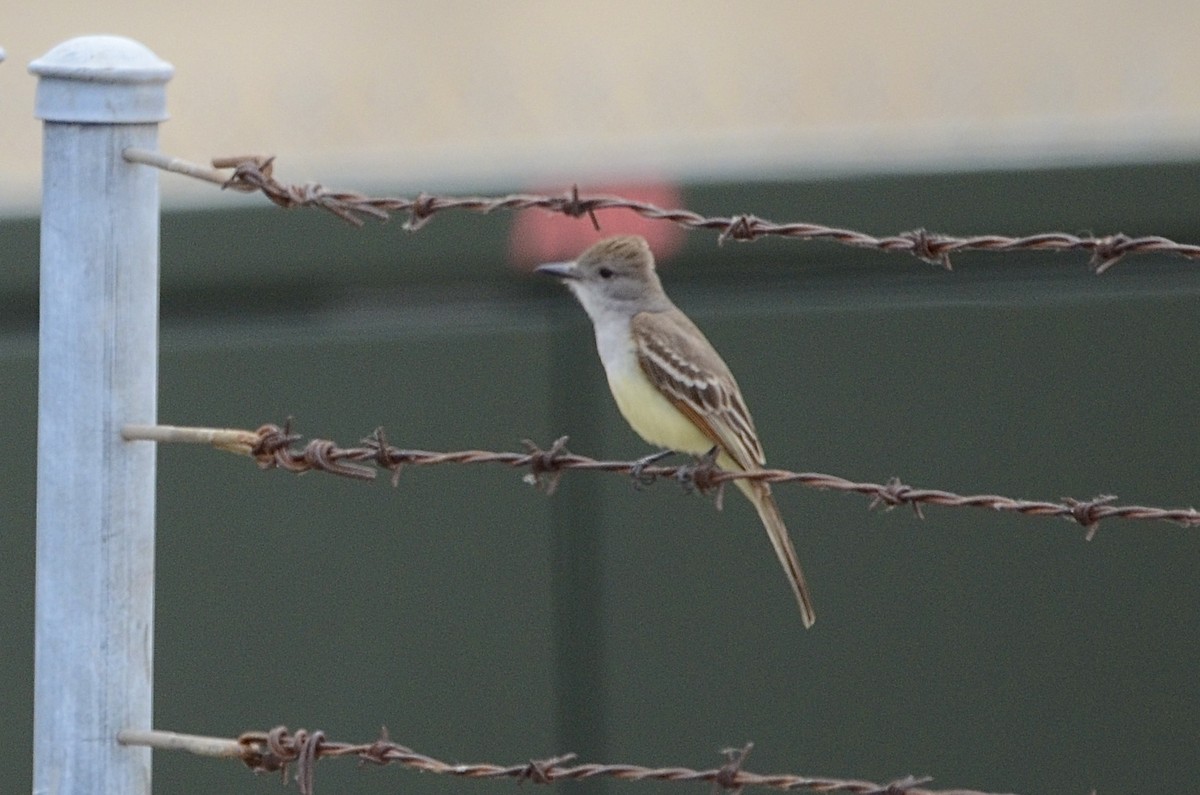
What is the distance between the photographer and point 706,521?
7789 millimetres

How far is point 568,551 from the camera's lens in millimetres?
7809

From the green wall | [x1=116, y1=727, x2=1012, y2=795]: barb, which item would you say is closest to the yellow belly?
[x1=116, y1=727, x2=1012, y2=795]: barb

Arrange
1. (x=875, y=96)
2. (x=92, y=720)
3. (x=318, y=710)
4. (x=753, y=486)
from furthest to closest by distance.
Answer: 1. (x=875, y=96)
2. (x=318, y=710)
3. (x=753, y=486)
4. (x=92, y=720)

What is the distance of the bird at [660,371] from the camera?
526 centimetres

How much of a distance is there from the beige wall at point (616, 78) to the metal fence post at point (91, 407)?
4.77m

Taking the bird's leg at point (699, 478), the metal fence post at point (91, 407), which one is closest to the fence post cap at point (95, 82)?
the metal fence post at point (91, 407)

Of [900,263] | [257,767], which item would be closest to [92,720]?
[257,767]

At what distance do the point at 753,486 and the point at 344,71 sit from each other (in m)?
4.52

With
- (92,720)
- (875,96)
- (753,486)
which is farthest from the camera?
(875,96)

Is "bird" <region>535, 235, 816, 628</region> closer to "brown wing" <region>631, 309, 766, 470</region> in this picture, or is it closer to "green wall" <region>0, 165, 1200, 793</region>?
"brown wing" <region>631, 309, 766, 470</region>

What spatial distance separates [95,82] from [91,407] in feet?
1.89

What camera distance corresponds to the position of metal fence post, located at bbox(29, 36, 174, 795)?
142 inches

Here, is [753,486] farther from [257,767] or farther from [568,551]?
[568,551]

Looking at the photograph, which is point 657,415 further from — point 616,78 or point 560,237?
point 616,78
